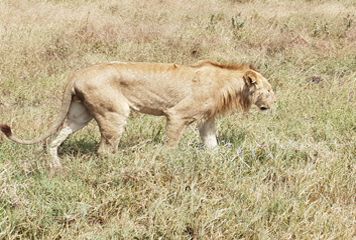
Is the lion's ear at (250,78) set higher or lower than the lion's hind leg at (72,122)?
higher

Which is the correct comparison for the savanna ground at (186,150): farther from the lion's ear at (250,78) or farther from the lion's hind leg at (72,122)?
the lion's ear at (250,78)

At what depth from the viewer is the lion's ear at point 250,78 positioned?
557 cm

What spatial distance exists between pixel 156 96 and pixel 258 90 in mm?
1101

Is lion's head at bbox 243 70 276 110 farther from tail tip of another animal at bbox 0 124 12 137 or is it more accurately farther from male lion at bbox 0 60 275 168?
tail tip of another animal at bbox 0 124 12 137

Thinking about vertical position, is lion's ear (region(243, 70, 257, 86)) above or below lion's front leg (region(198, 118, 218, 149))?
above

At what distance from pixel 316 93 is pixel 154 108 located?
313cm

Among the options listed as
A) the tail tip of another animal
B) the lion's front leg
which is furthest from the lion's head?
the tail tip of another animal

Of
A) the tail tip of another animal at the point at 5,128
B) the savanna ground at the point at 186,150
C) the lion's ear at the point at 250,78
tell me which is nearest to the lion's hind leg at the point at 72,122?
the savanna ground at the point at 186,150

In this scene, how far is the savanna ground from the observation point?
3.86 m

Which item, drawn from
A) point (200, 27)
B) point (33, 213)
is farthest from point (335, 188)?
point (200, 27)

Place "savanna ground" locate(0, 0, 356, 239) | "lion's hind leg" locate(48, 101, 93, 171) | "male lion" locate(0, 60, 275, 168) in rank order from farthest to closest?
1. "lion's hind leg" locate(48, 101, 93, 171)
2. "male lion" locate(0, 60, 275, 168)
3. "savanna ground" locate(0, 0, 356, 239)

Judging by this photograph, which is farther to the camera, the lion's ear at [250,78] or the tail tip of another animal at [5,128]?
the lion's ear at [250,78]

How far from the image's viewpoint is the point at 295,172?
4.68 metres

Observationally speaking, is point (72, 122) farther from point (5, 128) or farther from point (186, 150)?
point (186, 150)
